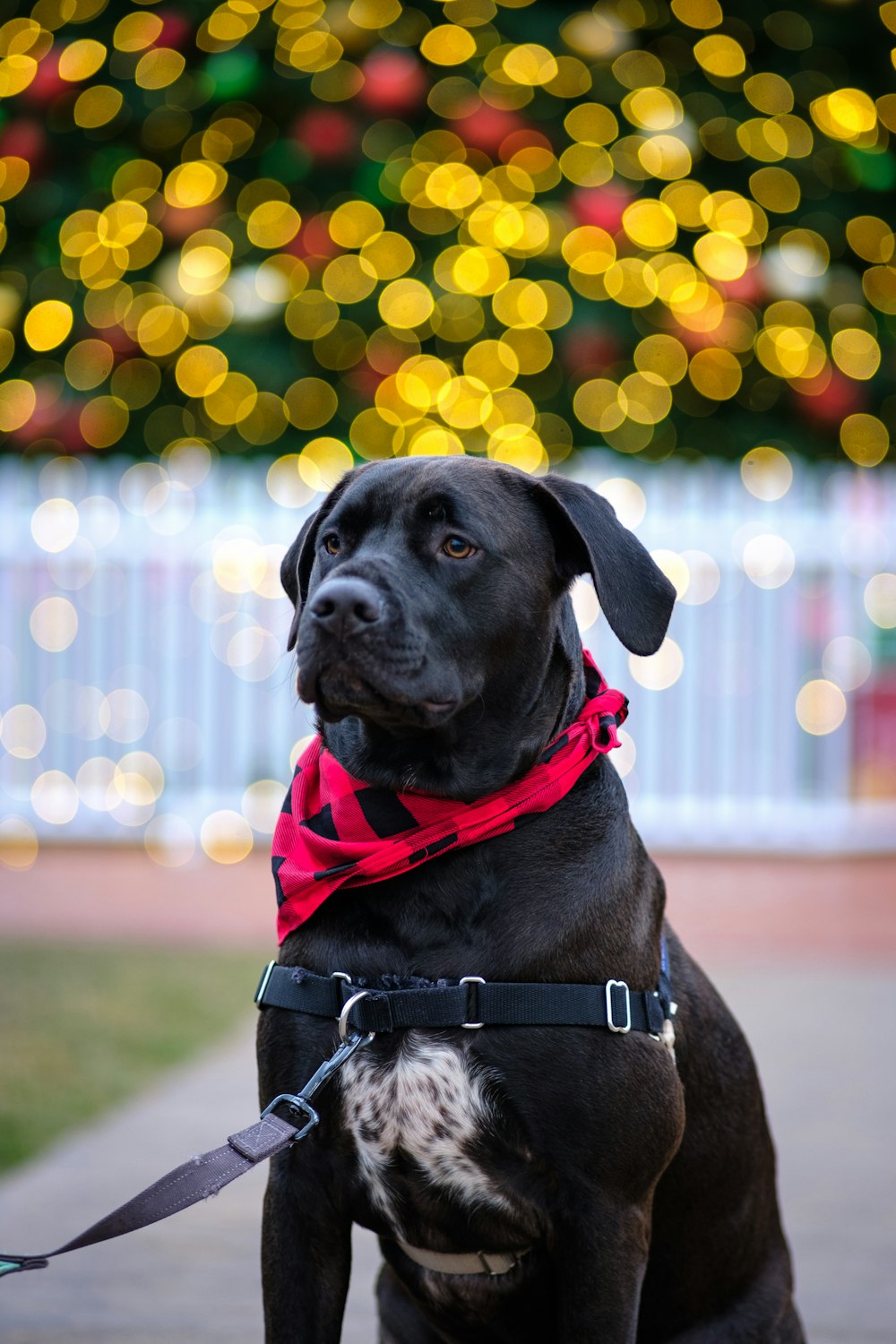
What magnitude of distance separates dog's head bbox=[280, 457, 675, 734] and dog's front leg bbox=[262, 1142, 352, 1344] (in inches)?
27.7

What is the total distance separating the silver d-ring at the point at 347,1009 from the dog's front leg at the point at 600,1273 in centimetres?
43

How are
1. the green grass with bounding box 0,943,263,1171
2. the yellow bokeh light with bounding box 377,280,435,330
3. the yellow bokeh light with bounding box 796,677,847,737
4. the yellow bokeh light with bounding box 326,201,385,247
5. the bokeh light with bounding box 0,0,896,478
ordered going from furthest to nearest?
1. the yellow bokeh light with bounding box 796,677,847,737
2. the yellow bokeh light with bounding box 377,280,435,330
3. the yellow bokeh light with bounding box 326,201,385,247
4. the bokeh light with bounding box 0,0,896,478
5. the green grass with bounding box 0,943,263,1171

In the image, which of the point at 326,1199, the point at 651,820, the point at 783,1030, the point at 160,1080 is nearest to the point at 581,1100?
the point at 326,1199

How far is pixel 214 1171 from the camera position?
2.13 m

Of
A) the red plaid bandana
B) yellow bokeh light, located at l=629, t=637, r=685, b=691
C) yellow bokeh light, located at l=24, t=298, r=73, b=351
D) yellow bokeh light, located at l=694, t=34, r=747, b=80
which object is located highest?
yellow bokeh light, located at l=694, t=34, r=747, b=80

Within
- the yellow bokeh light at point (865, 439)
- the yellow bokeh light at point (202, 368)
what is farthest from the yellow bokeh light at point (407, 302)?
the yellow bokeh light at point (865, 439)

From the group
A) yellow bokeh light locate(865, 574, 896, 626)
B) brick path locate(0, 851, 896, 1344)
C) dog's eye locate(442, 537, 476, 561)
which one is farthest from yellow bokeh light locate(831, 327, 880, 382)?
dog's eye locate(442, 537, 476, 561)

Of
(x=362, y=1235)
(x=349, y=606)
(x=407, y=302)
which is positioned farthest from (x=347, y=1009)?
(x=407, y=302)

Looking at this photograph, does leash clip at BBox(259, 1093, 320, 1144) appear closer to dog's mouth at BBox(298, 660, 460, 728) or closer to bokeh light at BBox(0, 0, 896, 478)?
dog's mouth at BBox(298, 660, 460, 728)

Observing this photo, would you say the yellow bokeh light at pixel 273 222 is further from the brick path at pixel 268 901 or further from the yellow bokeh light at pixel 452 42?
the brick path at pixel 268 901

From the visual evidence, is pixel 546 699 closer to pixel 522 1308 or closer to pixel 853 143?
pixel 522 1308

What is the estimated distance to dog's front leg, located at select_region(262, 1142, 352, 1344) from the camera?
216 centimetres

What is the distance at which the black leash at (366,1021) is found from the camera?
2.07 m

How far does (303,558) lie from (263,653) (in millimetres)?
6968
